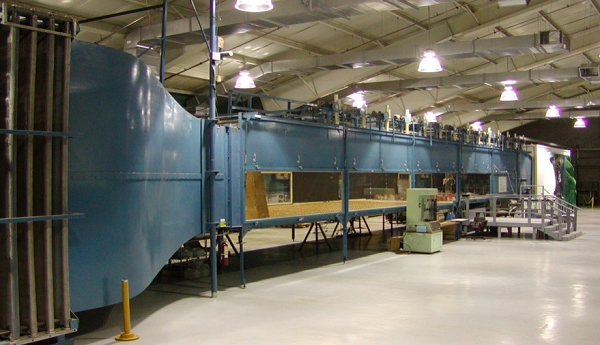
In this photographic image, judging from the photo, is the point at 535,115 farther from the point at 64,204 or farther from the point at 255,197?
the point at 64,204

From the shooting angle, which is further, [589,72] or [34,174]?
[589,72]

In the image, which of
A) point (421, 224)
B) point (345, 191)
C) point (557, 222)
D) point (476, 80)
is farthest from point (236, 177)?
point (476, 80)

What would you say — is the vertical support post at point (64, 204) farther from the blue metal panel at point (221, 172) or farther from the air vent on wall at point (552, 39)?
the air vent on wall at point (552, 39)

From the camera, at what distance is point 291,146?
1174 cm

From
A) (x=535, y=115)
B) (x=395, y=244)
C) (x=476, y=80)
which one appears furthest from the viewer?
(x=535, y=115)

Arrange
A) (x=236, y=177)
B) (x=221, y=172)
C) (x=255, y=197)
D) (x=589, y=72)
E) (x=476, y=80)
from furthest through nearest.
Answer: (x=476, y=80) → (x=589, y=72) → (x=255, y=197) → (x=236, y=177) → (x=221, y=172)

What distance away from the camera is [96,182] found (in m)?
6.80

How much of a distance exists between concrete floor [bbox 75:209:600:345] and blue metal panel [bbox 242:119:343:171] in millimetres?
2250

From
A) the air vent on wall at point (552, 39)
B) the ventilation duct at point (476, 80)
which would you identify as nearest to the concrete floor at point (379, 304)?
the air vent on wall at point (552, 39)

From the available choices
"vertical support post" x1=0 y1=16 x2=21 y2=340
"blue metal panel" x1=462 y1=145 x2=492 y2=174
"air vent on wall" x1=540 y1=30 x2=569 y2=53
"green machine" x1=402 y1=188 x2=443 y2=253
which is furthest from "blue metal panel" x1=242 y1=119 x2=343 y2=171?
"blue metal panel" x1=462 y1=145 x2=492 y2=174

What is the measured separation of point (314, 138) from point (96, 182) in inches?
250

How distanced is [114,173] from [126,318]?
68.7 inches

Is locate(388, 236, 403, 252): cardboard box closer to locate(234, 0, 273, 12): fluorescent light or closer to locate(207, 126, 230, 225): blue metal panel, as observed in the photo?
locate(207, 126, 230, 225): blue metal panel

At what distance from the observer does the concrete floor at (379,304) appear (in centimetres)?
731
